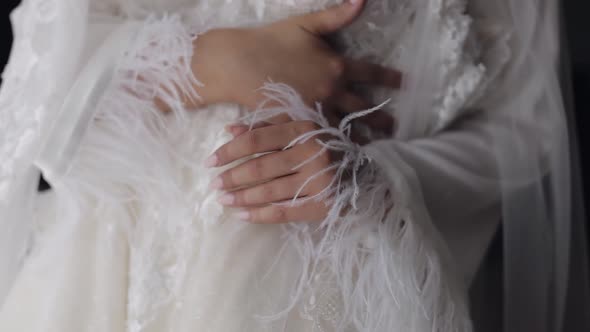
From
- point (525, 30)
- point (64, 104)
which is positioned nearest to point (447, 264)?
point (525, 30)

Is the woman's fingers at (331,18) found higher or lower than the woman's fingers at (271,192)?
higher

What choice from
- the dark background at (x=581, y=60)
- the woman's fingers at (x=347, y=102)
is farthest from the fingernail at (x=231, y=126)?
the dark background at (x=581, y=60)

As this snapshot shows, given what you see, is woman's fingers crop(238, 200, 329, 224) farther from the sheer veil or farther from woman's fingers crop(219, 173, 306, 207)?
the sheer veil

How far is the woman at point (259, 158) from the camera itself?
49 cm

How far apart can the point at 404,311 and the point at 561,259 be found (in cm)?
29

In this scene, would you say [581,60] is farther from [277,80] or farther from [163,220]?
[163,220]

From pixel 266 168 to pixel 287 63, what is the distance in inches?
5.5

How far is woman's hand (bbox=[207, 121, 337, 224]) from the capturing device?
0.48 metres

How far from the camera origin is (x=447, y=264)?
0.51 meters

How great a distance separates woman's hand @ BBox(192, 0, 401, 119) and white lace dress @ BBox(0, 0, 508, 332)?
0.9 inches

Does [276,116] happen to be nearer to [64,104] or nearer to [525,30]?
[64,104]

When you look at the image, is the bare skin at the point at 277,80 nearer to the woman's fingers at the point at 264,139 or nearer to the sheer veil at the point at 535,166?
the woman's fingers at the point at 264,139

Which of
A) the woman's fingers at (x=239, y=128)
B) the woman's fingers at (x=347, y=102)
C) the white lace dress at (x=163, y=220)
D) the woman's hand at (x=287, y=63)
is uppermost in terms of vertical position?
the woman's hand at (x=287, y=63)

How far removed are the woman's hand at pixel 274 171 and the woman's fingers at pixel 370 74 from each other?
120mm
